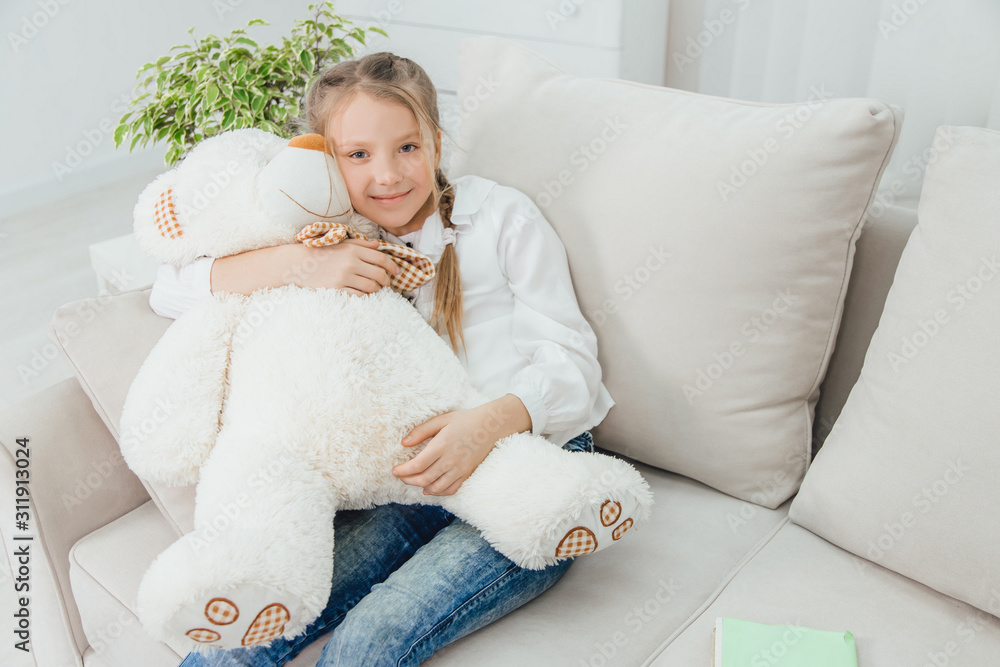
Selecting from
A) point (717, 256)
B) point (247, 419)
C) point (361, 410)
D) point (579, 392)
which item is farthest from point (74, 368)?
point (717, 256)

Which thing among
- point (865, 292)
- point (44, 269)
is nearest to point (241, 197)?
point (865, 292)

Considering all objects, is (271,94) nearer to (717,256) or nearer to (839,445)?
(717,256)

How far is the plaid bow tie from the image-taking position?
92 centimetres

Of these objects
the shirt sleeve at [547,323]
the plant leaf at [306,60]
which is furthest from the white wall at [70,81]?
the shirt sleeve at [547,323]

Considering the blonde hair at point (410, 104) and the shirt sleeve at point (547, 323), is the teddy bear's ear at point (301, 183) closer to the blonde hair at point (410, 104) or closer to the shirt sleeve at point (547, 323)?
the blonde hair at point (410, 104)

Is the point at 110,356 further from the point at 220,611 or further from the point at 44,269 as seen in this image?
the point at 44,269

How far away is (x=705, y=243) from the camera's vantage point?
0.92 metres

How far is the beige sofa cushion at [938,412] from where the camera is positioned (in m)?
0.77

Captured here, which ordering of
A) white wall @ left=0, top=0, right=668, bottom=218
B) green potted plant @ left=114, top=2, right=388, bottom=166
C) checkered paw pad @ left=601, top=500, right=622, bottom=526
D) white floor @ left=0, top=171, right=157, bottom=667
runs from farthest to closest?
1. white wall @ left=0, top=0, right=668, bottom=218
2. white floor @ left=0, top=171, right=157, bottom=667
3. green potted plant @ left=114, top=2, right=388, bottom=166
4. checkered paw pad @ left=601, top=500, right=622, bottom=526

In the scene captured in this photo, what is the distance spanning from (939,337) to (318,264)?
2.29 ft

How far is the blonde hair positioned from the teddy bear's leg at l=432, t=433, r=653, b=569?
24 cm

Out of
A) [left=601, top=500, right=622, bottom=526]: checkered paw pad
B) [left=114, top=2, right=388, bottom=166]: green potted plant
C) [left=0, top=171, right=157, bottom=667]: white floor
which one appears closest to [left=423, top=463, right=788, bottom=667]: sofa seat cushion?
[left=601, top=500, right=622, bottom=526]: checkered paw pad

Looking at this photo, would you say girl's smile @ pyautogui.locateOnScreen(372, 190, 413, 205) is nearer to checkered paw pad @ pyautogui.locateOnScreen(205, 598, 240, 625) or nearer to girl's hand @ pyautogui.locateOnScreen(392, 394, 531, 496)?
girl's hand @ pyautogui.locateOnScreen(392, 394, 531, 496)

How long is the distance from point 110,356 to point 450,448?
0.45 m
